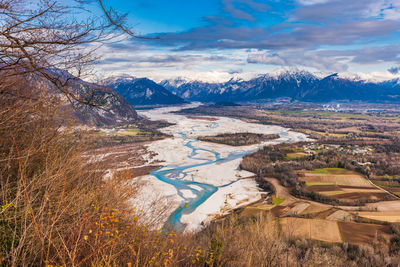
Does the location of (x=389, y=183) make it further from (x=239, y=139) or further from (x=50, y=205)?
(x=50, y=205)

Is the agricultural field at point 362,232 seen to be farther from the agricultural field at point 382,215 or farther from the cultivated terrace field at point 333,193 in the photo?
the agricultural field at point 382,215

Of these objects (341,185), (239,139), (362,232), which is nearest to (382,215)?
(362,232)

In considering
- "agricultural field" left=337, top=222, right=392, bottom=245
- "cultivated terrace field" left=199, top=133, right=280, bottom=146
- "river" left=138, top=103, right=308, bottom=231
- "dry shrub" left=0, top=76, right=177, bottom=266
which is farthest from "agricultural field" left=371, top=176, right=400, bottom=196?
"dry shrub" left=0, top=76, right=177, bottom=266

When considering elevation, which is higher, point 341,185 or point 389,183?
point 389,183

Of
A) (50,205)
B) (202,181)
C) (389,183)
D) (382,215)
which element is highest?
(50,205)

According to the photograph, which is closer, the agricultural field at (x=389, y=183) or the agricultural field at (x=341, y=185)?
the agricultural field at (x=341, y=185)

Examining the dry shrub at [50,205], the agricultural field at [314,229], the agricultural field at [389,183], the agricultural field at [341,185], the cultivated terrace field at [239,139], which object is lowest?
the agricultural field at [341,185]

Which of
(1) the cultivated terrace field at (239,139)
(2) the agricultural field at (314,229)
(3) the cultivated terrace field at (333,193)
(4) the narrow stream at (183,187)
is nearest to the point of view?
(2) the agricultural field at (314,229)

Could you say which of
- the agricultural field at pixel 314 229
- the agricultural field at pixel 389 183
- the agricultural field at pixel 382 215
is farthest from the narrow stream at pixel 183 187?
the agricultural field at pixel 389 183

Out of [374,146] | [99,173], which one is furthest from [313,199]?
[374,146]
